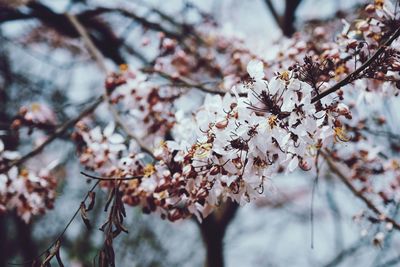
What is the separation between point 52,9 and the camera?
3596 millimetres

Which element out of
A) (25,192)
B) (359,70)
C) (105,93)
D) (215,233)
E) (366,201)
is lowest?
(215,233)

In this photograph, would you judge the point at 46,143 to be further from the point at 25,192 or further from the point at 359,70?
the point at 359,70

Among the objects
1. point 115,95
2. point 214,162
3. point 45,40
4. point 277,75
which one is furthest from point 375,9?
point 45,40

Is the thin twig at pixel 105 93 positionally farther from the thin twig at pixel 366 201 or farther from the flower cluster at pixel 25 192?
the thin twig at pixel 366 201

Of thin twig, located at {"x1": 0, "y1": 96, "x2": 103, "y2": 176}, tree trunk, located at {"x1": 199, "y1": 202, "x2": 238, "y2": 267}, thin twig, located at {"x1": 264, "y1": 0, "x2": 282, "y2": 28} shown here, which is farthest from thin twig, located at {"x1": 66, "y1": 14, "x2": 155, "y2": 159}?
thin twig, located at {"x1": 264, "y1": 0, "x2": 282, "y2": 28}

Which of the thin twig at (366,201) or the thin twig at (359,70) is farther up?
the thin twig at (359,70)

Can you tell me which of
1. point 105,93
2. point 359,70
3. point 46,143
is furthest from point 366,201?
point 46,143

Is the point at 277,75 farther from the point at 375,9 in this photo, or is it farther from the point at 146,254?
the point at 146,254

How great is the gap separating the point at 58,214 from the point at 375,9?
603cm

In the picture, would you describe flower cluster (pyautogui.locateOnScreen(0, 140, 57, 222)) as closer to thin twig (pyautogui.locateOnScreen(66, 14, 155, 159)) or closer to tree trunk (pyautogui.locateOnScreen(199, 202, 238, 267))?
thin twig (pyautogui.locateOnScreen(66, 14, 155, 159))

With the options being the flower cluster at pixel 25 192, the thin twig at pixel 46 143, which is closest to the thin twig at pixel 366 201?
the thin twig at pixel 46 143

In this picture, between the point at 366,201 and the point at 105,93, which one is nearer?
the point at 366,201

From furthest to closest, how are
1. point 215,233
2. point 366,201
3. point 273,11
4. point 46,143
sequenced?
1. point 273,11
2. point 215,233
3. point 46,143
4. point 366,201

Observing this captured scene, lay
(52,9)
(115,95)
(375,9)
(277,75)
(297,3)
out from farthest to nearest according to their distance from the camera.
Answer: (297,3), (52,9), (115,95), (375,9), (277,75)
